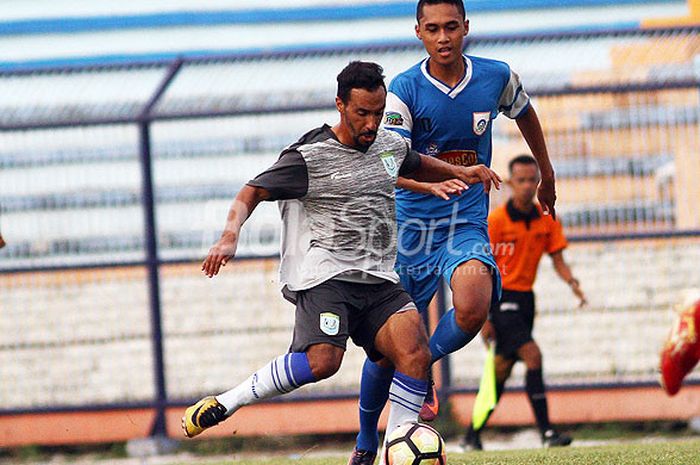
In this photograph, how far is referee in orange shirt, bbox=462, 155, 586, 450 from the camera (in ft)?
32.8

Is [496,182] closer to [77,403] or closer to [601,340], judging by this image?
[601,340]

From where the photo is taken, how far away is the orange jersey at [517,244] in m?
10.1

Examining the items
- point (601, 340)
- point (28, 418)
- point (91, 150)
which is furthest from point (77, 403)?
point (601, 340)

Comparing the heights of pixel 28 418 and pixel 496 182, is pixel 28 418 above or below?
below

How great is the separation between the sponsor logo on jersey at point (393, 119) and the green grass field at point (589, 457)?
1.94 metres

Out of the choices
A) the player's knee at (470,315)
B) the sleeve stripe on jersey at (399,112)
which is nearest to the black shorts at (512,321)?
the player's knee at (470,315)

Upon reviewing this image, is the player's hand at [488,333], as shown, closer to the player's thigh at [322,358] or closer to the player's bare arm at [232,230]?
the player's thigh at [322,358]

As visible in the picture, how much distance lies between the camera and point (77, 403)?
37.0ft

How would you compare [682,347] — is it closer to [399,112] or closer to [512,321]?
[399,112]

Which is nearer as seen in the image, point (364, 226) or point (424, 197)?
point (364, 226)

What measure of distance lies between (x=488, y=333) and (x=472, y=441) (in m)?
0.82

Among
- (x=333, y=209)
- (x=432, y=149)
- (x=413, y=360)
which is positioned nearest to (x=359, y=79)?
(x=333, y=209)

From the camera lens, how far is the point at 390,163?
6840 millimetres

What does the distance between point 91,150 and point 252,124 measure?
4.40 ft
